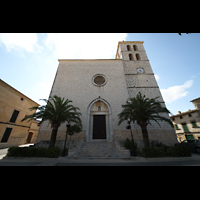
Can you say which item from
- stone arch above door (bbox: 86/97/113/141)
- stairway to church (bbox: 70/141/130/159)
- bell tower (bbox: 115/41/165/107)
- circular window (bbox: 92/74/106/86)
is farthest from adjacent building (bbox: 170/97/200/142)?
stairway to church (bbox: 70/141/130/159)

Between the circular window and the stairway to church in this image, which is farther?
the circular window

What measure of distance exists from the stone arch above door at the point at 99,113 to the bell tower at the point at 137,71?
4.21 m

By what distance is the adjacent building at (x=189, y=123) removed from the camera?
54.9ft

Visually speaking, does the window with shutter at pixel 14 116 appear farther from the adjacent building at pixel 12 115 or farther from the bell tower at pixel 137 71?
the bell tower at pixel 137 71

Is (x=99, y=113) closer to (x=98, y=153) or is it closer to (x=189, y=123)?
(x=98, y=153)

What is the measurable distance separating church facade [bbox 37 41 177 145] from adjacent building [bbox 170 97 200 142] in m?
9.46

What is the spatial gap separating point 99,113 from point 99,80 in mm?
5599

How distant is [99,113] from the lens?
13031mm

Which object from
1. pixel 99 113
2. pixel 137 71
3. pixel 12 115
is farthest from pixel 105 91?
pixel 12 115

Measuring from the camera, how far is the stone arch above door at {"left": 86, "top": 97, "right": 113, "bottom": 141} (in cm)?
1155

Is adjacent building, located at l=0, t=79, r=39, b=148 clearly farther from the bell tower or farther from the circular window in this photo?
the bell tower
